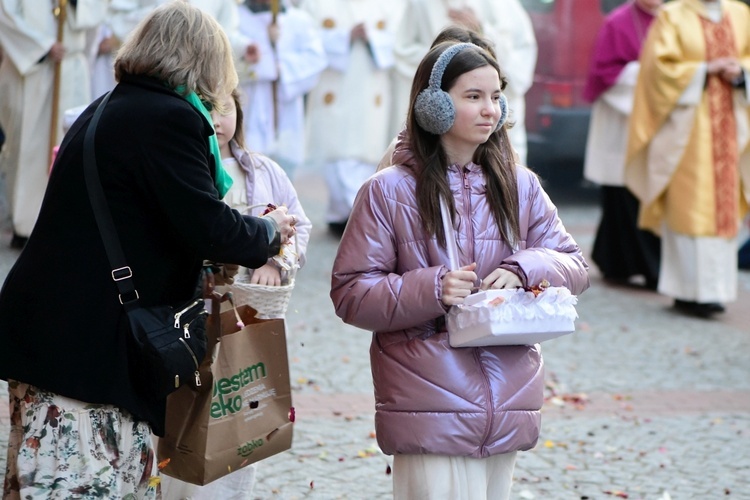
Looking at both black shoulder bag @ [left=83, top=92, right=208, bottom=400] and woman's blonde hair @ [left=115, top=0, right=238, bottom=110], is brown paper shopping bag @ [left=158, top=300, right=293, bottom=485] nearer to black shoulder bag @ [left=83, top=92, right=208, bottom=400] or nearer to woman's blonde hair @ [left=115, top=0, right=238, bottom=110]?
black shoulder bag @ [left=83, top=92, right=208, bottom=400]

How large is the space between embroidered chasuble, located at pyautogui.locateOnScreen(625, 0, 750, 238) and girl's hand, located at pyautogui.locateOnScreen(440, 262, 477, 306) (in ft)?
17.9

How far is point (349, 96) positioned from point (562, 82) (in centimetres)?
292

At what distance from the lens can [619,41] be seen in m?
9.21

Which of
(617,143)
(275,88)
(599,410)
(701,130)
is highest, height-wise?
(275,88)

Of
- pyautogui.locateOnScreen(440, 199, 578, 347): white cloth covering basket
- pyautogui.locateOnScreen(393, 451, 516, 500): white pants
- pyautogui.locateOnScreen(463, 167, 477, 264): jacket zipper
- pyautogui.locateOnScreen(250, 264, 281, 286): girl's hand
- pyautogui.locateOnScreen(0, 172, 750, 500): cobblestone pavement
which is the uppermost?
pyautogui.locateOnScreen(463, 167, 477, 264): jacket zipper

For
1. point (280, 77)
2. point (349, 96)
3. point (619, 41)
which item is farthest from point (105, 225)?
point (349, 96)

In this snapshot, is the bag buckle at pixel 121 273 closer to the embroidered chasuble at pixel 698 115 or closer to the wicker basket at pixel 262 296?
the wicker basket at pixel 262 296

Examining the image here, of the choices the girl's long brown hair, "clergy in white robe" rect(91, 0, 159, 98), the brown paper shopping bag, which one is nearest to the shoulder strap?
the brown paper shopping bag

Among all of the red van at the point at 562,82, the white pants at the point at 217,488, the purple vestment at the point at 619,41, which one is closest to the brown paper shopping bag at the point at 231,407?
the white pants at the point at 217,488

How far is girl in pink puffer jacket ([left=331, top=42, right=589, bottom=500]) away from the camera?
3260 mm

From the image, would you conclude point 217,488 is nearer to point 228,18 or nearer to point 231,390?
point 231,390

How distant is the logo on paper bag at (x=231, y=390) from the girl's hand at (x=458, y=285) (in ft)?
2.11

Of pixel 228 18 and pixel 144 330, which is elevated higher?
pixel 144 330

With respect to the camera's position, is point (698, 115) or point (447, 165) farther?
point (698, 115)
